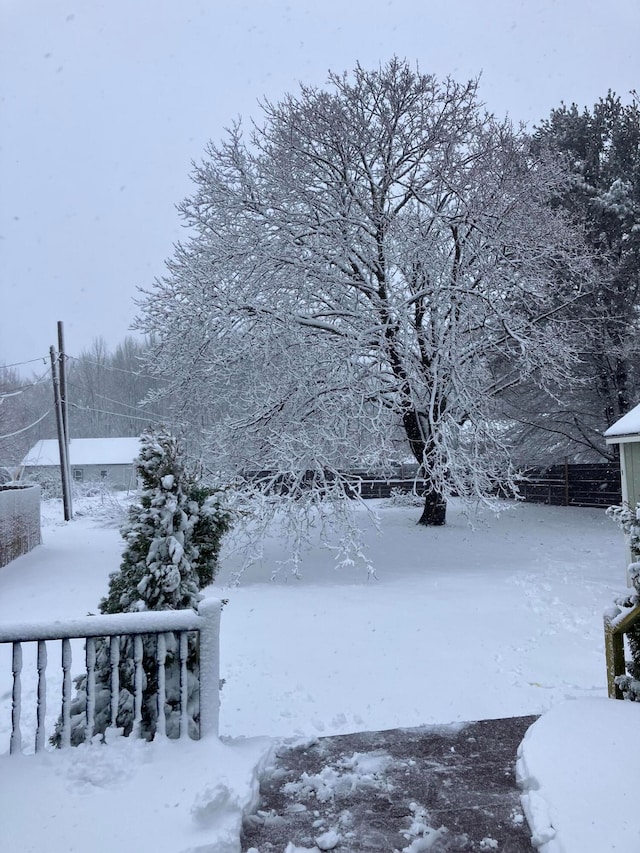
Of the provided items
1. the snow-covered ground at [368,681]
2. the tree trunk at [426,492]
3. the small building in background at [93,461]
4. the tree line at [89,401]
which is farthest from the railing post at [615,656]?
the small building in background at [93,461]

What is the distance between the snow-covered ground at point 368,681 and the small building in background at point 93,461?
26.0 metres

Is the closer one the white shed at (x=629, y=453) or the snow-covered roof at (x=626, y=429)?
the snow-covered roof at (x=626, y=429)

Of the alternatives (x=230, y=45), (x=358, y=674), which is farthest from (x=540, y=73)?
(x=358, y=674)

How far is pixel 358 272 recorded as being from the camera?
480 inches

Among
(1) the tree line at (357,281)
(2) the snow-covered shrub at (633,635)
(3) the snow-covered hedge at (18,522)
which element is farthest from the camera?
(3) the snow-covered hedge at (18,522)

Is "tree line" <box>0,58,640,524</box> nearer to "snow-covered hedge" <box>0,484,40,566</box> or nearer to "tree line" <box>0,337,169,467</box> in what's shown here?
"snow-covered hedge" <box>0,484,40,566</box>

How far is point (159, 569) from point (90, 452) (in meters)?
38.8

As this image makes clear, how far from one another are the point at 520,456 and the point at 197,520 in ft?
52.6

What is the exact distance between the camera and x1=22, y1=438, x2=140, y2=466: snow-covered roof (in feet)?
127

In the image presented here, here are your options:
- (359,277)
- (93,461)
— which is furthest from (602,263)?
(93,461)

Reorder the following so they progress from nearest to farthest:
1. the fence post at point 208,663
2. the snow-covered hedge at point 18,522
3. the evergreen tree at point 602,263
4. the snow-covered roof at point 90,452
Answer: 1. the fence post at point 208,663
2. the snow-covered hedge at point 18,522
3. the evergreen tree at point 602,263
4. the snow-covered roof at point 90,452

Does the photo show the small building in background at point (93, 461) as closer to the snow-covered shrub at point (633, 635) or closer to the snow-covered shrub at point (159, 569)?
the snow-covered shrub at point (159, 569)

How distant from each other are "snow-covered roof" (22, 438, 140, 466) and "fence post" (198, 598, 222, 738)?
118 ft

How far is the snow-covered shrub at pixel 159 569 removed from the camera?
357cm
